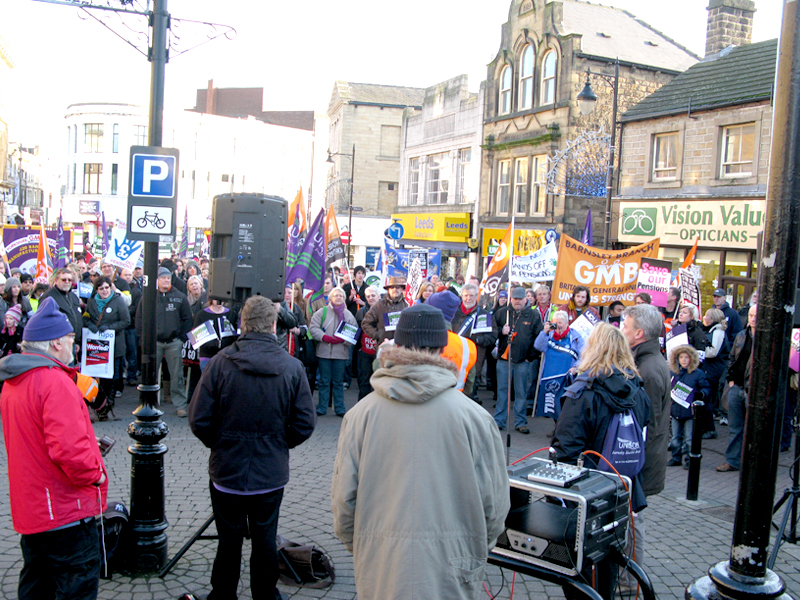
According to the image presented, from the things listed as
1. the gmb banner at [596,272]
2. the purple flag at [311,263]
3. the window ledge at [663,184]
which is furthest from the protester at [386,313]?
the window ledge at [663,184]

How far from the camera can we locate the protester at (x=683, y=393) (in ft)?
26.3

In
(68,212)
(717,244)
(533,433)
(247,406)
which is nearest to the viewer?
(247,406)

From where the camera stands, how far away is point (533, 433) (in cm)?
950

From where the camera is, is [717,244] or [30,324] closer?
[30,324]

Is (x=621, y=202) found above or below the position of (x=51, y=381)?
above

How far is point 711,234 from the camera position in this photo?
18.6 meters

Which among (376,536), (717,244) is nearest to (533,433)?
(376,536)

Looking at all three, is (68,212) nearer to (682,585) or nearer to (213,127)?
(213,127)

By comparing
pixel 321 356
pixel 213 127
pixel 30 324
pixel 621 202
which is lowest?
pixel 321 356

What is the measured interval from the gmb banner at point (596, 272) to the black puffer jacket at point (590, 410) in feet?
21.4

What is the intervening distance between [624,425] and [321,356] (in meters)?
6.39

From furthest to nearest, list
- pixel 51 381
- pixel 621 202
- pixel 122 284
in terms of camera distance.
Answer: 1. pixel 621 202
2. pixel 122 284
3. pixel 51 381

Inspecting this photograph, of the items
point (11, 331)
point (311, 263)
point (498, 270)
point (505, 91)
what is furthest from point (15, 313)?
point (505, 91)

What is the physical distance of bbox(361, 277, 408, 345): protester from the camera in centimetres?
963
